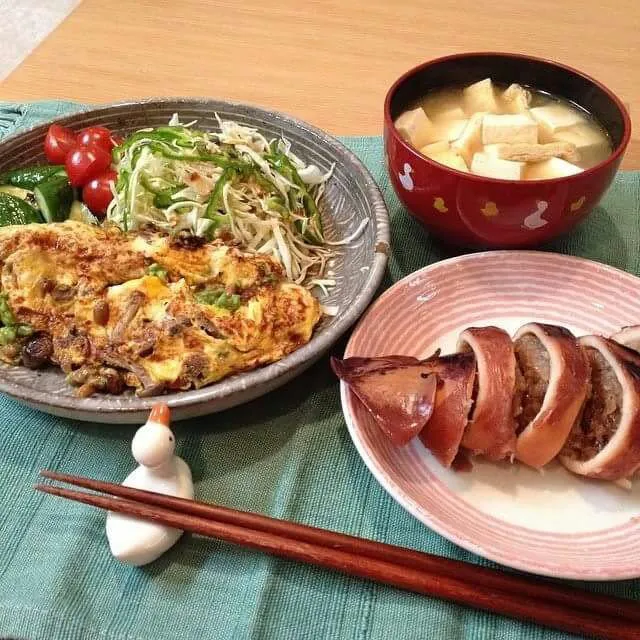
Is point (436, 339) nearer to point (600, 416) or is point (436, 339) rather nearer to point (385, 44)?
point (600, 416)

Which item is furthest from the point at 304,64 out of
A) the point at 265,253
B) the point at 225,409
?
the point at 225,409

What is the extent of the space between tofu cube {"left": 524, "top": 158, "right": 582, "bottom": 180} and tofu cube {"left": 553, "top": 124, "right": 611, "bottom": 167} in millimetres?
84

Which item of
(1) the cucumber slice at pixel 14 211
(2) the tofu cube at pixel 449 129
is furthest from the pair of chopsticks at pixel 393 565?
(2) the tofu cube at pixel 449 129

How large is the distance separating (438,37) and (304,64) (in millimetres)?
706

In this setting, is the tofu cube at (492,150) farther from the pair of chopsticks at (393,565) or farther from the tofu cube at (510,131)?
the pair of chopsticks at (393,565)

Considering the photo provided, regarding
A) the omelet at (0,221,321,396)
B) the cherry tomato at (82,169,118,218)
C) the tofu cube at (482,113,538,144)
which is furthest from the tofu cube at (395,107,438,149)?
the cherry tomato at (82,169,118,218)

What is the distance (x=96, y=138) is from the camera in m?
2.04

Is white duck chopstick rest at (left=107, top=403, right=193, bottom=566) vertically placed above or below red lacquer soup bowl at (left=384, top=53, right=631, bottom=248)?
below

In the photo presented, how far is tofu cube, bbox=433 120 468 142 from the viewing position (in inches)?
71.8

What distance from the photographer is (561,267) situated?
67.8 inches

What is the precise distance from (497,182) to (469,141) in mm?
264

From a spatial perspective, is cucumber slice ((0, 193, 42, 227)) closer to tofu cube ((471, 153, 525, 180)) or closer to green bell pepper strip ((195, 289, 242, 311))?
→ green bell pepper strip ((195, 289, 242, 311))

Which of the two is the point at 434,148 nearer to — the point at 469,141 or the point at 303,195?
the point at 469,141

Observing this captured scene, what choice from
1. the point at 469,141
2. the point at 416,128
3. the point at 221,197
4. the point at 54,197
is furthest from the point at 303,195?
the point at 54,197
